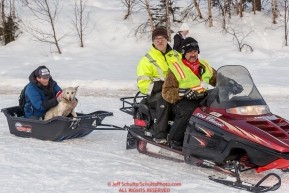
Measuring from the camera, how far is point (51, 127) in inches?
257

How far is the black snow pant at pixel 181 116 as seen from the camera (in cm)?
508

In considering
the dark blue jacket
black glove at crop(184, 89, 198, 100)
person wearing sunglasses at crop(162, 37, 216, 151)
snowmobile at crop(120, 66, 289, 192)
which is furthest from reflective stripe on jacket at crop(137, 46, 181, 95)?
the dark blue jacket

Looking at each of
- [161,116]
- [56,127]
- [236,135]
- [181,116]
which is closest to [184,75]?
[181,116]

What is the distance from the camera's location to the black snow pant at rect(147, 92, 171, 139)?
5262 mm

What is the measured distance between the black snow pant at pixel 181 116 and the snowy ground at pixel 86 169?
0.37m

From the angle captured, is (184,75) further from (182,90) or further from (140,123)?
(140,123)

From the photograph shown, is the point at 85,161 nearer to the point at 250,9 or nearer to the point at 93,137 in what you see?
the point at 93,137

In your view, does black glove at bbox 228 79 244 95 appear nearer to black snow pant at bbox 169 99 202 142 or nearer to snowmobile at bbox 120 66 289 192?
snowmobile at bbox 120 66 289 192

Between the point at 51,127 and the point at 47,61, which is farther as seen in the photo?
the point at 47,61

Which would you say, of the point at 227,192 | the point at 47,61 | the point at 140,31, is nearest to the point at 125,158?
the point at 227,192

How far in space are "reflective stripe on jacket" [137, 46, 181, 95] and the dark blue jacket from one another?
1.82 metres

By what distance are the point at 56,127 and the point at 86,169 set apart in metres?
1.69

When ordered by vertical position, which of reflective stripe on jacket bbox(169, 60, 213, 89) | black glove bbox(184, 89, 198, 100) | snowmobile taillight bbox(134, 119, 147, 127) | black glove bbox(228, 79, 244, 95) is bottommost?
snowmobile taillight bbox(134, 119, 147, 127)

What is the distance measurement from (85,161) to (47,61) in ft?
45.2
